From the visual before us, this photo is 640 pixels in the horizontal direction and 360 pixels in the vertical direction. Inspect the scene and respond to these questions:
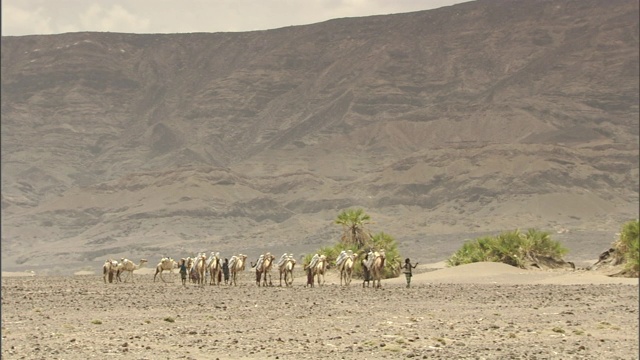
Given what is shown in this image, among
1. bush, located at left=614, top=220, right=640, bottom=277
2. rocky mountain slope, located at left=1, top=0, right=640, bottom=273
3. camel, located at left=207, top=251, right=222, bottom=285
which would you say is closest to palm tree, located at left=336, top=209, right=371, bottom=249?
camel, located at left=207, top=251, right=222, bottom=285

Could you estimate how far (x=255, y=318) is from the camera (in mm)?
24938

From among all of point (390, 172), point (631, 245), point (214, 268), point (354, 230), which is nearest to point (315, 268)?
point (214, 268)

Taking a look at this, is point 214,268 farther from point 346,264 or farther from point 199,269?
point 346,264

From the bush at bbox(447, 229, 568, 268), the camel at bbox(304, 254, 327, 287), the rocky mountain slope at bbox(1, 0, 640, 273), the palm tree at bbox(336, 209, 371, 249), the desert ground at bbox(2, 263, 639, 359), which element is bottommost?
the desert ground at bbox(2, 263, 639, 359)

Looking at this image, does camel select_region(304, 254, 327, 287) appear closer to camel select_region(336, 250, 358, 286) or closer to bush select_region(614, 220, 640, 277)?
camel select_region(336, 250, 358, 286)

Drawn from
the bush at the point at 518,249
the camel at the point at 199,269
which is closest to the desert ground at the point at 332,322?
the camel at the point at 199,269

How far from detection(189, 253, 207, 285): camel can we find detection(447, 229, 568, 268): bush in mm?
12286

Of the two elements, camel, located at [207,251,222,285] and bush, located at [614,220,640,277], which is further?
camel, located at [207,251,222,285]

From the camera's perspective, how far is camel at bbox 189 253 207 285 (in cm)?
4172

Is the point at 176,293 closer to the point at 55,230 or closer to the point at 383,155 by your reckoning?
the point at 55,230

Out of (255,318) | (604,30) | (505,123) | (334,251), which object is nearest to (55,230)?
(505,123)

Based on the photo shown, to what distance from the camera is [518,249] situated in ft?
156

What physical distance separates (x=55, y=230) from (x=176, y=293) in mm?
119485

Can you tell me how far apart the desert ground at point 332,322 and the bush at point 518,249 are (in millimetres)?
8638
